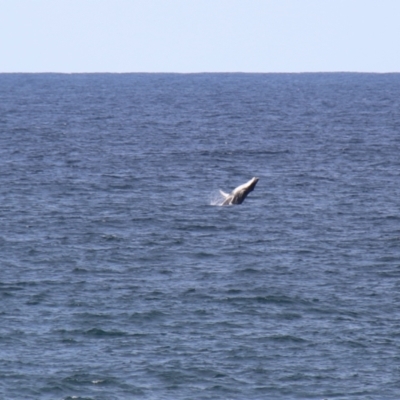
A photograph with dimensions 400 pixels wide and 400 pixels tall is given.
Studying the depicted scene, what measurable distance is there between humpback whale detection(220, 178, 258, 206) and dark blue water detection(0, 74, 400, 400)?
0.59 metres

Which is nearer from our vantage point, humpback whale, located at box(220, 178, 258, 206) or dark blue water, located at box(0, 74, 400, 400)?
dark blue water, located at box(0, 74, 400, 400)

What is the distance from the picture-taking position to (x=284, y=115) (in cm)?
14325

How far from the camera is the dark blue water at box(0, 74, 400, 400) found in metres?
32.3

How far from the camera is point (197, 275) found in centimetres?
4397

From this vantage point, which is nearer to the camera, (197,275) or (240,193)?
(197,275)

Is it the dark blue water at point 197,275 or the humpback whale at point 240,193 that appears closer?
the dark blue water at point 197,275

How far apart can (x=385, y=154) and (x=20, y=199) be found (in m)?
37.1

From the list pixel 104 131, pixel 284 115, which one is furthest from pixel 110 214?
pixel 284 115

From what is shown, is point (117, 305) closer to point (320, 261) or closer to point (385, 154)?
point (320, 261)

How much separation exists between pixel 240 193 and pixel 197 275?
13203mm

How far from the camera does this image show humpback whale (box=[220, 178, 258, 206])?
5269 cm

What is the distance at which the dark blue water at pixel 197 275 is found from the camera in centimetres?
3234

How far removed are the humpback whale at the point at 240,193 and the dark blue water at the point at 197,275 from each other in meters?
0.59

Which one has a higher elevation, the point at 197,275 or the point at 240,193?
the point at 240,193
